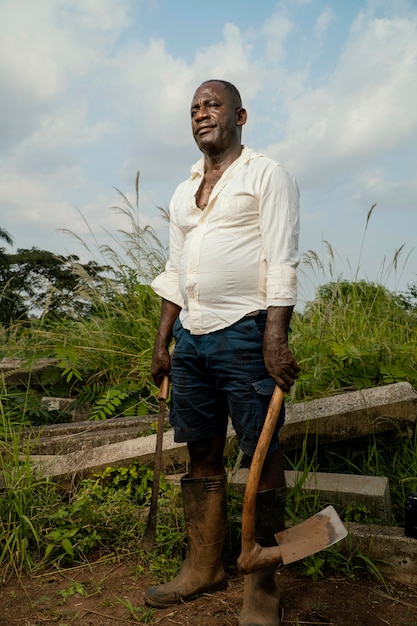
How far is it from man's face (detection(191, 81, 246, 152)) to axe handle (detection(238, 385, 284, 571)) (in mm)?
1106

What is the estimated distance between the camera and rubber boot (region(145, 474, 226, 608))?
265 centimetres

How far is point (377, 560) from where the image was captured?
114 inches

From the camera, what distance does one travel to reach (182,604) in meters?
2.66

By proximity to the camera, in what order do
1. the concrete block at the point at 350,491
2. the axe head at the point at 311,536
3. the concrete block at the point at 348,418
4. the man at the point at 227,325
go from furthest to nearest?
the concrete block at the point at 348,418, the concrete block at the point at 350,491, the man at the point at 227,325, the axe head at the point at 311,536

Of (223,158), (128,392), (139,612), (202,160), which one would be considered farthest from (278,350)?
(128,392)

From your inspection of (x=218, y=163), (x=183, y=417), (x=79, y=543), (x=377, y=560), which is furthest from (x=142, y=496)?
(x=218, y=163)

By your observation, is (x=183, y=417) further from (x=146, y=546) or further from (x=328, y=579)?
(x=328, y=579)

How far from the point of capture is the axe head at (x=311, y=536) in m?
2.28

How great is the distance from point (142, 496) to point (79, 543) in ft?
1.43

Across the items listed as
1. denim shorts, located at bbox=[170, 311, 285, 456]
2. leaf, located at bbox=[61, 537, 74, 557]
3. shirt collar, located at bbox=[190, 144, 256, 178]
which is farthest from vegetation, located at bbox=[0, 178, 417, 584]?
shirt collar, located at bbox=[190, 144, 256, 178]

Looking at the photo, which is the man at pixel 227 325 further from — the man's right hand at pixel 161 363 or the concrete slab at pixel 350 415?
the concrete slab at pixel 350 415

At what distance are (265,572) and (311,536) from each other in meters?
0.27

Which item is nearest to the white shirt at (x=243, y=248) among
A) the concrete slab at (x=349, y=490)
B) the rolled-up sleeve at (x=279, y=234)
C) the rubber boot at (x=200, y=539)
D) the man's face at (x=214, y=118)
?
the rolled-up sleeve at (x=279, y=234)

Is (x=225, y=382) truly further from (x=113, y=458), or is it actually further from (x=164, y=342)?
(x=113, y=458)
